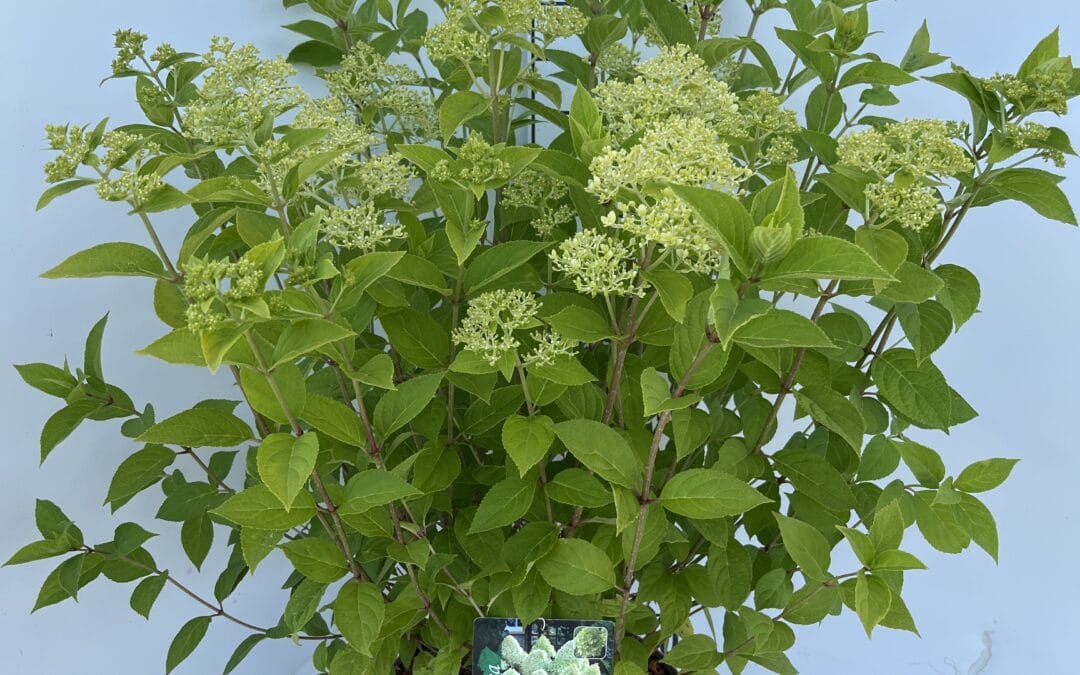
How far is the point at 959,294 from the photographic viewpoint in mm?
875

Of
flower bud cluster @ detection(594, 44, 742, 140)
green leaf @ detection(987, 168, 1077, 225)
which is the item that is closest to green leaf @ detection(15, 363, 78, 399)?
flower bud cluster @ detection(594, 44, 742, 140)

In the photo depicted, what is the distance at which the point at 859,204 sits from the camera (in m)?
0.83

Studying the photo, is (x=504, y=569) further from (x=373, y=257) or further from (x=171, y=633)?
(x=171, y=633)

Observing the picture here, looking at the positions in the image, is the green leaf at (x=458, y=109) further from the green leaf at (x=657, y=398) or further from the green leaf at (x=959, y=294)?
the green leaf at (x=959, y=294)

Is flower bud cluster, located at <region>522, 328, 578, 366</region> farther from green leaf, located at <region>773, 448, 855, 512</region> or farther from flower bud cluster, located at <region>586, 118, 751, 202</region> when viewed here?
green leaf, located at <region>773, 448, 855, 512</region>

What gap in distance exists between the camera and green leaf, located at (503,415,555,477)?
776 mm

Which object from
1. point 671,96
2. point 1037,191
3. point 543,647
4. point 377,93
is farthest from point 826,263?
point 377,93

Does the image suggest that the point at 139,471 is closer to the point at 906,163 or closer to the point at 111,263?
the point at 111,263

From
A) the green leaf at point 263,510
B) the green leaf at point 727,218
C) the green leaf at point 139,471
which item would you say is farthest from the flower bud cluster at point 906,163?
the green leaf at point 139,471

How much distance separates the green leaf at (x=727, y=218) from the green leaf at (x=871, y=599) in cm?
33

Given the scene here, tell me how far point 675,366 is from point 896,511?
0.26m

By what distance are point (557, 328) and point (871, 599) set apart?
356mm

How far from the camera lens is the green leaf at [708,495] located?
2.52ft

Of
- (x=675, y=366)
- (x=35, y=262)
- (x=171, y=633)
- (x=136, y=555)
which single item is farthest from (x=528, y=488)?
(x=171, y=633)
